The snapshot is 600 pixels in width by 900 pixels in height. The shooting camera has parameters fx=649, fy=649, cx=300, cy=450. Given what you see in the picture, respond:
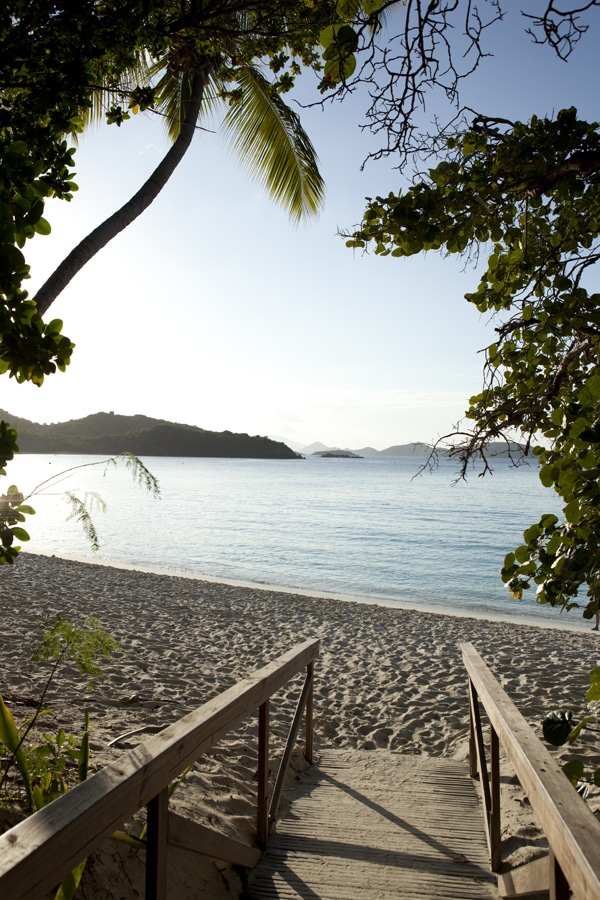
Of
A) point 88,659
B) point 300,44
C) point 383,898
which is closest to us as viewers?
point 383,898

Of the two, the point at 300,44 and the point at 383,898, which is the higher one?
the point at 300,44

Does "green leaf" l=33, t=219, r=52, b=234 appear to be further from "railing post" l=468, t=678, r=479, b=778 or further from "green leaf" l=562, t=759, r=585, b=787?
"railing post" l=468, t=678, r=479, b=778

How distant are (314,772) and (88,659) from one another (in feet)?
7.76

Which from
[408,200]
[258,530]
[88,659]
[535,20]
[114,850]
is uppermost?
[535,20]

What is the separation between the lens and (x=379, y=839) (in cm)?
319

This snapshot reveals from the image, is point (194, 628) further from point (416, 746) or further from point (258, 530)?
point (258, 530)

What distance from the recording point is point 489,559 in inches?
905

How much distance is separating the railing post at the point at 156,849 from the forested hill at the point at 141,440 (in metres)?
31.4

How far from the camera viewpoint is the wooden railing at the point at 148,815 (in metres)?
1.26

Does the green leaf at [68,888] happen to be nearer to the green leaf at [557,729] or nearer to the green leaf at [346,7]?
the green leaf at [557,729]

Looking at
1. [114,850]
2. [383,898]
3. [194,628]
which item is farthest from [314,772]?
[194,628]

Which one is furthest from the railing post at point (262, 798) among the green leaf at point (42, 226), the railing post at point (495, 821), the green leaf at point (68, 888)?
the green leaf at point (42, 226)

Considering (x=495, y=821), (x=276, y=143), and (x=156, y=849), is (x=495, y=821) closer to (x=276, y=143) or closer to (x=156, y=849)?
(x=156, y=849)

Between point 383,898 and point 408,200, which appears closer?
point 408,200
